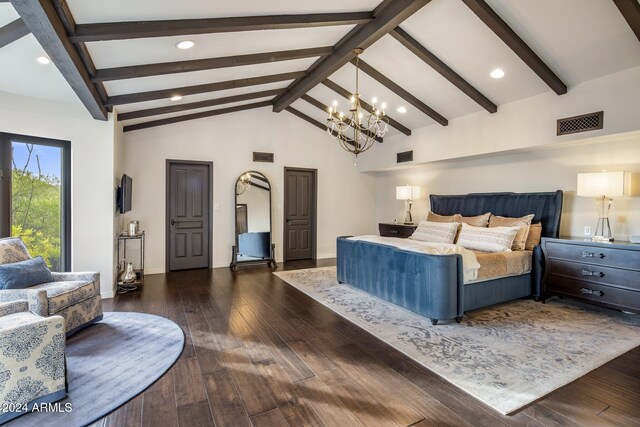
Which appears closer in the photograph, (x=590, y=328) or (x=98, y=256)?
(x=590, y=328)

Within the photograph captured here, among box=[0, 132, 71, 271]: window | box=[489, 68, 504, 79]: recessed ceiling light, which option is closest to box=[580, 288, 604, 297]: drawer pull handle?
box=[489, 68, 504, 79]: recessed ceiling light

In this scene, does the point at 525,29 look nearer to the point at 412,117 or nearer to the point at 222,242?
the point at 412,117

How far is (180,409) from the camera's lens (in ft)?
6.72

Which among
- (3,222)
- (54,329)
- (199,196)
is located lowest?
(54,329)

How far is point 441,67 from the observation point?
440cm

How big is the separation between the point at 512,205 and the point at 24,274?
6.20 metres

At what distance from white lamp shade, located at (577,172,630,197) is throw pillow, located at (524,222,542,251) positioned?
29.9 inches

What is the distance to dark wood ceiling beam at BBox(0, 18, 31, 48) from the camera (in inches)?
97.3

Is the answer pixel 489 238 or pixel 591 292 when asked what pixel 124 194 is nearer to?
pixel 489 238

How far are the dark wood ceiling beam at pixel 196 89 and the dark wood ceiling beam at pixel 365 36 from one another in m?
0.33

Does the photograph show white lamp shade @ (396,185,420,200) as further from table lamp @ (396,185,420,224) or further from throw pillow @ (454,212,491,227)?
throw pillow @ (454,212,491,227)

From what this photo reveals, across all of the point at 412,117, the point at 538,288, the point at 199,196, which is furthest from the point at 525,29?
the point at 199,196

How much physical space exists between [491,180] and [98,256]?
6.27 metres

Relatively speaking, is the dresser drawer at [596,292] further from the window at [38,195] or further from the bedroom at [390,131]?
the window at [38,195]
